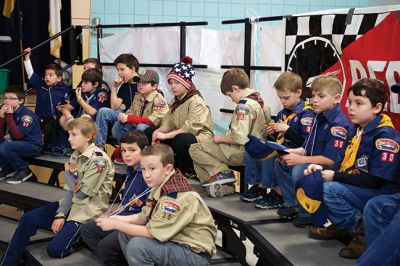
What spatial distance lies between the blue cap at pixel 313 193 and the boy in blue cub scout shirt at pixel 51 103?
3.24 m

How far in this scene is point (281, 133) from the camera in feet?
12.4

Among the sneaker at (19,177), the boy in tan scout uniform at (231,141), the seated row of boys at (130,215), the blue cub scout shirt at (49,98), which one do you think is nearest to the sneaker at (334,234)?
the seated row of boys at (130,215)

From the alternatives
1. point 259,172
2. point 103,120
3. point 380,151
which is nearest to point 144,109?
point 103,120

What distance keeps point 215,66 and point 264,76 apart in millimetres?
681

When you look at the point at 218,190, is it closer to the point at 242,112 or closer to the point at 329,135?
the point at 242,112

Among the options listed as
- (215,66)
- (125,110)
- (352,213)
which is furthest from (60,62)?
(352,213)

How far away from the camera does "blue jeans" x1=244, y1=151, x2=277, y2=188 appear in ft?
12.5

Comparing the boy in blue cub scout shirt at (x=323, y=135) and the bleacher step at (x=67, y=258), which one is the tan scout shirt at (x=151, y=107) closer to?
the bleacher step at (x=67, y=258)

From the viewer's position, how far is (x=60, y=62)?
717 centimetres

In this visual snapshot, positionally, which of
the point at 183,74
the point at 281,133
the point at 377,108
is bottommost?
the point at 281,133

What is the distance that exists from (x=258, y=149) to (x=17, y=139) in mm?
2753

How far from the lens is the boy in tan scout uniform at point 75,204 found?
12.4 ft

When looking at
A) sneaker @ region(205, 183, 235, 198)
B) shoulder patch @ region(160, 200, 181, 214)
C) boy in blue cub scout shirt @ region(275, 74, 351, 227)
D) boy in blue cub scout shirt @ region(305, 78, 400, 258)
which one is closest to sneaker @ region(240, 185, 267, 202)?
sneaker @ region(205, 183, 235, 198)

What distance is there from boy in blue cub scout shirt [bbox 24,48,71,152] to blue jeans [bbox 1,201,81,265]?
5.81 feet
